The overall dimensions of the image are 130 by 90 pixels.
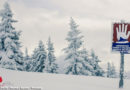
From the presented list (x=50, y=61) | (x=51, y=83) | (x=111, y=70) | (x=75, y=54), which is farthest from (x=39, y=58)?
(x=51, y=83)

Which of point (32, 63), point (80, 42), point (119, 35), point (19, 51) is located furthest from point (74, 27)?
point (119, 35)

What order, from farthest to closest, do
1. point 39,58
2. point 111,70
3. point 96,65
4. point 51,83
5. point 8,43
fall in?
point 111,70 < point 96,65 < point 39,58 < point 8,43 < point 51,83

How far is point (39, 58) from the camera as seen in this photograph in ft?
144

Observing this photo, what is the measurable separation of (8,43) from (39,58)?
39.4 feet

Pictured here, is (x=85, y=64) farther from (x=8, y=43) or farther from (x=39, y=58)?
(x=8, y=43)

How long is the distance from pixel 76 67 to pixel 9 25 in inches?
476

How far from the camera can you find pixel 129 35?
11469 millimetres

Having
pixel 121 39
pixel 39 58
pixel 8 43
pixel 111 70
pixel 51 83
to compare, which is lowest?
pixel 111 70

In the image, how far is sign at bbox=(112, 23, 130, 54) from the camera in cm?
1143

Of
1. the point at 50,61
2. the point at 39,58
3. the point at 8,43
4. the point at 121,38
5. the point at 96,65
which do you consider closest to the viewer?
the point at 121,38

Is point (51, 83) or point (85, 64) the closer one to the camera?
point (51, 83)

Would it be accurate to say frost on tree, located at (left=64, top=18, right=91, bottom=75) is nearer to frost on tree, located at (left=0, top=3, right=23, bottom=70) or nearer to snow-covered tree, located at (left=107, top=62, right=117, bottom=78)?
frost on tree, located at (left=0, top=3, right=23, bottom=70)

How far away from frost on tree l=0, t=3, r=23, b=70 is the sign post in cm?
2222

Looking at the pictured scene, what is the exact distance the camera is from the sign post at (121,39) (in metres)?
11.4
